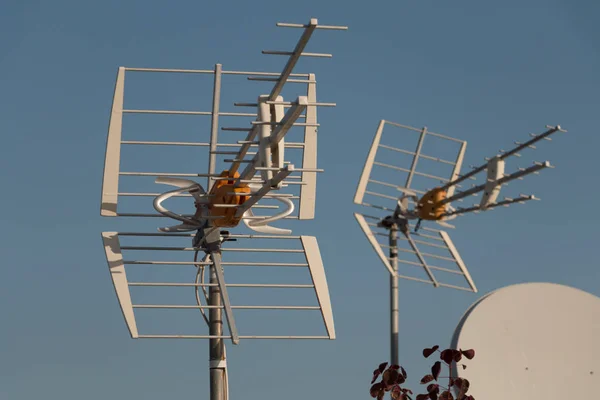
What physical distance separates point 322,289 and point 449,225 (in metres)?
7.67

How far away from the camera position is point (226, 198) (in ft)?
26.8

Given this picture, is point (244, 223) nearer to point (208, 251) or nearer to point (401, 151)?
point (208, 251)

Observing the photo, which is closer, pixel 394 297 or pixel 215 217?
pixel 215 217

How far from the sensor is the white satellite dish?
10.4 metres

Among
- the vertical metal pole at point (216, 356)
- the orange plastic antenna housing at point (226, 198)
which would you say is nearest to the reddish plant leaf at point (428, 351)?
the orange plastic antenna housing at point (226, 198)

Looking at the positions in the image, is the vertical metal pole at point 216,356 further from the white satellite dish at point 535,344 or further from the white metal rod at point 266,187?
the white satellite dish at point 535,344

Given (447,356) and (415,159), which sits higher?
(415,159)

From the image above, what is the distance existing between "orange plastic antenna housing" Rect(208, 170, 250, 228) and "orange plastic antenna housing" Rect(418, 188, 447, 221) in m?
8.02

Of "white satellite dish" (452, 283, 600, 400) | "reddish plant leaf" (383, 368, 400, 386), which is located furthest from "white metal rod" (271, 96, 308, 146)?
"white satellite dish" (452, 283, 600, 400)

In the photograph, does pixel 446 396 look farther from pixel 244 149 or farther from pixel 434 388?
pixel 244 149

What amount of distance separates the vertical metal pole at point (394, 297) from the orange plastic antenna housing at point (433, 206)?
65 centimetres

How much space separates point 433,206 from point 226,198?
27.2ft

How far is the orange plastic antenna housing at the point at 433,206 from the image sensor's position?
16.1m

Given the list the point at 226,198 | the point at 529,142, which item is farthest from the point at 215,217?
the point at 529,142
